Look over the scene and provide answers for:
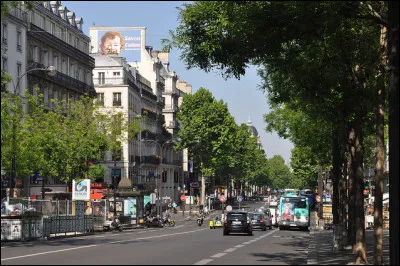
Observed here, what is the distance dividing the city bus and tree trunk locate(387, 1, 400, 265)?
54184mm

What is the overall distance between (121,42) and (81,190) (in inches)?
2970

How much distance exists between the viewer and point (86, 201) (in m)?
57.2

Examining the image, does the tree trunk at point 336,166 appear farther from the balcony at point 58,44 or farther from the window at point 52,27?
the window at point 52,27

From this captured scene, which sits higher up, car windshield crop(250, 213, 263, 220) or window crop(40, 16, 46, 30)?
window crop(40, 16, 46, 30)

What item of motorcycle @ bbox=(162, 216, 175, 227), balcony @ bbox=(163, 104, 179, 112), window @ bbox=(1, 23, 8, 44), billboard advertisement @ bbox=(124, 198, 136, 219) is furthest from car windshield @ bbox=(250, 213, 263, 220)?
balcony @ bbox=(163, 104, 179, 112)

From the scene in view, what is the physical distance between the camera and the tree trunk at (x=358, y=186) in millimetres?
24508

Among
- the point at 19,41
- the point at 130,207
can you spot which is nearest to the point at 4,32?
the point at 19,41

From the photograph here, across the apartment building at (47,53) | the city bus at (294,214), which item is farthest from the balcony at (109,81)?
the city bus at (294,214)

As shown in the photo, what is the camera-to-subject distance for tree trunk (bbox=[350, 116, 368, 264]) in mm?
24508

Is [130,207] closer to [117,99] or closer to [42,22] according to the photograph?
[42,22]

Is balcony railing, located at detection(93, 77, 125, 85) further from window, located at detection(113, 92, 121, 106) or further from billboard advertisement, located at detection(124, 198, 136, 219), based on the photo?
billboard advertisement, located at detection(124, 198, 136, 219)

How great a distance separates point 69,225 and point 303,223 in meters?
26.7

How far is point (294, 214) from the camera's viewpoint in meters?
73.8

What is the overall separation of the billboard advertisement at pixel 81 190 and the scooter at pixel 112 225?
6500 millimetres
